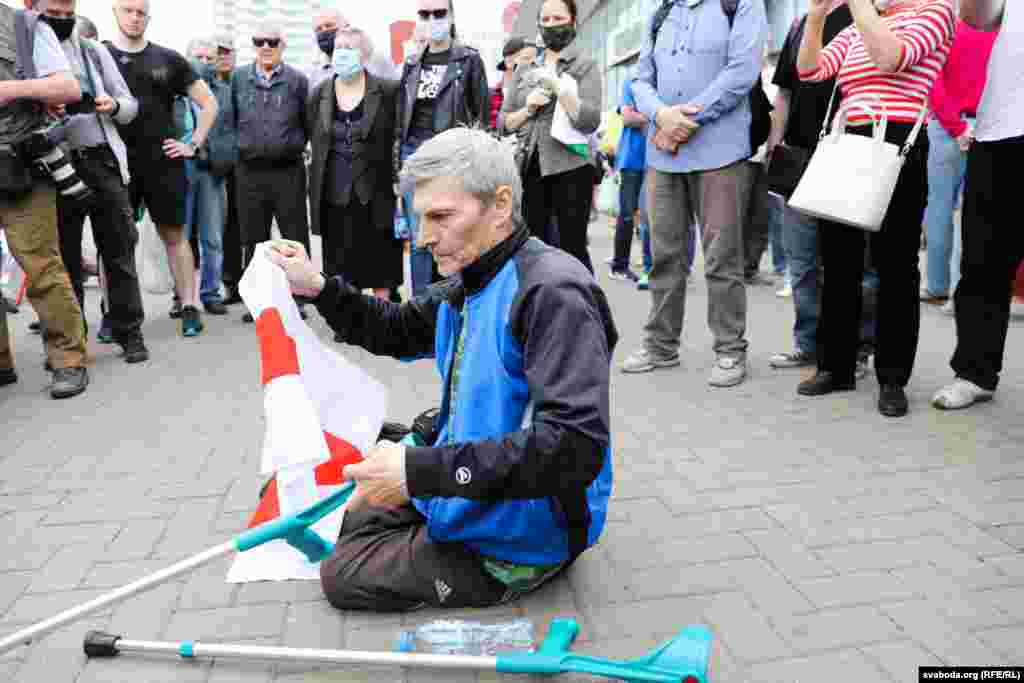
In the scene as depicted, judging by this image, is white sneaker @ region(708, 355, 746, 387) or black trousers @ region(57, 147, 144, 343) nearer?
white sneaker @ region(708, 355, 746, 387)

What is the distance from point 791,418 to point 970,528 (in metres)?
→ 1.28

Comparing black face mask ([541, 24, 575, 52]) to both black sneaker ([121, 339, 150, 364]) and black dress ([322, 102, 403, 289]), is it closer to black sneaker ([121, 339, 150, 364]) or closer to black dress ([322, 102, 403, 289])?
black dress ([322, 102, 403, 289])

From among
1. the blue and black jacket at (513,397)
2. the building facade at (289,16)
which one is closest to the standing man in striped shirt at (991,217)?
the blue and black jacket at (513,397)

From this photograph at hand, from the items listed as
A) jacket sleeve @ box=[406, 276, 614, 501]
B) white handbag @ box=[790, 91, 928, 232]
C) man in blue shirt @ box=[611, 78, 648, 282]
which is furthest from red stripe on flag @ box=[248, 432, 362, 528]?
man in blue shirt @ box=[611, 78, 648, 282]

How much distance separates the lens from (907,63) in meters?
3.78

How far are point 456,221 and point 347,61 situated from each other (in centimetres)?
426

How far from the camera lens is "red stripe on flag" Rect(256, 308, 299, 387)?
2.62 meters

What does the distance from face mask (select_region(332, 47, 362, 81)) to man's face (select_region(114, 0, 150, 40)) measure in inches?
50.3

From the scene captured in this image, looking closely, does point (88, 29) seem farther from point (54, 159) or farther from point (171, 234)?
point (54, 159)

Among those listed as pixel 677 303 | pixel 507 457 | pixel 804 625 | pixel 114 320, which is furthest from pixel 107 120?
pixel 804 625

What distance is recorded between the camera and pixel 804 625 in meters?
2.44

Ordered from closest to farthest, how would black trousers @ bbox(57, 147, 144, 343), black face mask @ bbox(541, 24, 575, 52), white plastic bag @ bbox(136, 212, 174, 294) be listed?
black trousers @ bbox(57, 147, 144, 343)
black face mask @ bbox(541, 24, 575, 52)
white plastic bag @ bbox(136, 212, 174, 294)

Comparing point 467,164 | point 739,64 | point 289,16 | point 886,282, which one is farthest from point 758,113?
point 289,16

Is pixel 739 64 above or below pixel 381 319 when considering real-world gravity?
above
